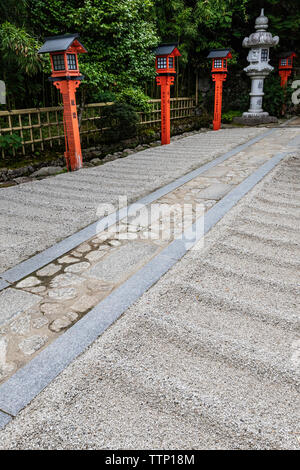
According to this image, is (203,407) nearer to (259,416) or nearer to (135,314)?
(259,416)

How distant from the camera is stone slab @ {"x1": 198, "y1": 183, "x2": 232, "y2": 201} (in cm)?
519

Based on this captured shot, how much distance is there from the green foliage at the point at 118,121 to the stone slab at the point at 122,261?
6.24m

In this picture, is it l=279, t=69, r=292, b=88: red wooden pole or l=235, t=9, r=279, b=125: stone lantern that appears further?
l=279, t=69, r=292, b=88: red wooden pole

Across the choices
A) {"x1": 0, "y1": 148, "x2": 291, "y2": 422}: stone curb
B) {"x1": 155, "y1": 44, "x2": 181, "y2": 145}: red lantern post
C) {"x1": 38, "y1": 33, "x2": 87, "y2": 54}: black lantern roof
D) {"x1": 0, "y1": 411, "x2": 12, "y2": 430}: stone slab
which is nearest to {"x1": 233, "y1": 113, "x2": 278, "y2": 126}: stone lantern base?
{"x1": 155, "y1": 44, "x2": 181, "y2": 145}: red lantern post

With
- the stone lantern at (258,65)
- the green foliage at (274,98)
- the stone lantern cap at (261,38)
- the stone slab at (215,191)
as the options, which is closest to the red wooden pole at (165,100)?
the stone slab at (215,191)

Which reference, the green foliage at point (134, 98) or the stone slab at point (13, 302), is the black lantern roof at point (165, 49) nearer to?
the green foliage at point (134, 98)

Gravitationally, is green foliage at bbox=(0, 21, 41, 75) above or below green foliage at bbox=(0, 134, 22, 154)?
above

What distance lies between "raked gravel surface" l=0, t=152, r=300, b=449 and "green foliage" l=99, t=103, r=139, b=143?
680 cm

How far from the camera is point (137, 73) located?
884 cm

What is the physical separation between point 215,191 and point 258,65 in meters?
10.4

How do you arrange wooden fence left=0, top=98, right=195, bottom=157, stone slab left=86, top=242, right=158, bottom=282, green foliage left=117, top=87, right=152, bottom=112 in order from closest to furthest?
stone slab left=86, top=242, right=158, bottom=282 < wooden fence left=0, top=98, right=195, bottom=157 < green foliage left=117, top=87, right=152, bottom=112

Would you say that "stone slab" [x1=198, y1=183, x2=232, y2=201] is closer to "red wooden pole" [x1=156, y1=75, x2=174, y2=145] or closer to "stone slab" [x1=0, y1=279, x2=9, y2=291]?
"stone slab" [x1=0, y1=279, x2=9, y2=291]

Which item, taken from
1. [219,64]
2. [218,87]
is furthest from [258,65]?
[218,87]

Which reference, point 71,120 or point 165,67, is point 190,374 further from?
point 165,67
